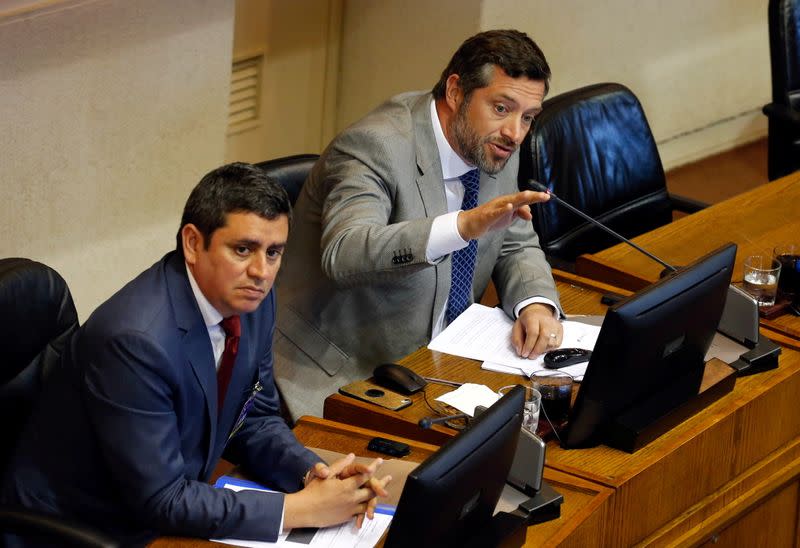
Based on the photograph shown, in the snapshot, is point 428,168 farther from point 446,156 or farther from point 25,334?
point 25,334

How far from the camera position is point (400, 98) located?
3074 mm

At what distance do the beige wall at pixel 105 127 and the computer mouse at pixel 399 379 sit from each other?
1499mm

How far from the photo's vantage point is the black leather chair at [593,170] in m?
3.61

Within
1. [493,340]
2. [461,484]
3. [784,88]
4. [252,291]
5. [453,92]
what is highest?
[453,92]

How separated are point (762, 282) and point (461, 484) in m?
1.51

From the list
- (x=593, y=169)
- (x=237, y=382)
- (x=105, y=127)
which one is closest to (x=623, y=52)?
(x=593, y=169)

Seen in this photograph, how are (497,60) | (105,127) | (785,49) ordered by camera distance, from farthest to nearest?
1. (785,49)
2. (105,127)
3. (497,60)

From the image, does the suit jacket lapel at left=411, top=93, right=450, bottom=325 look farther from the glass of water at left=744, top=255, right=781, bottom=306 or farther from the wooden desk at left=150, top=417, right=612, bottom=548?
the glass of water at left=744, top=255, right=781, bottom=306

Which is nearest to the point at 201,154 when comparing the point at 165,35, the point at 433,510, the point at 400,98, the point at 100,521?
the point at 165,35

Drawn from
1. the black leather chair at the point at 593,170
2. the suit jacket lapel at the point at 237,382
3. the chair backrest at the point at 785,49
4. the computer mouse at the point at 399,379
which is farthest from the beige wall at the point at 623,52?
the suit jacket lapel at the point at 237,382

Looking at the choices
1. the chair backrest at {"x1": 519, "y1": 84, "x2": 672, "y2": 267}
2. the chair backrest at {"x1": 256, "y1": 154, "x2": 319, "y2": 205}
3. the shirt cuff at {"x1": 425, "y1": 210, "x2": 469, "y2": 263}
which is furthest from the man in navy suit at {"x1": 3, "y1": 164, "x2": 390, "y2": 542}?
the chair backrest at {"x1": 519, "y1": 84, "x2": 672, "y2": 267}

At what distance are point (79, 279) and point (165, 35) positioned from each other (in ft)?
2.60

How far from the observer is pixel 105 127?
3877 mm

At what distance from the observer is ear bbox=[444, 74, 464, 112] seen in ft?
9.67
